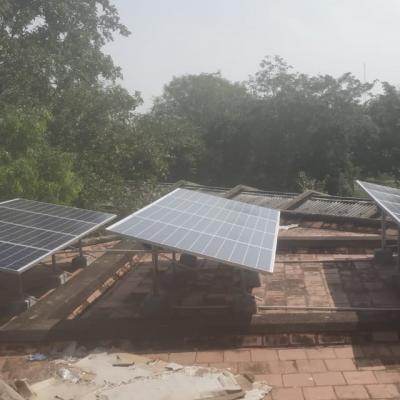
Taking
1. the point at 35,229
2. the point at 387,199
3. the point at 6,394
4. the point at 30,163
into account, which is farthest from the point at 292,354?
the point at 30,163

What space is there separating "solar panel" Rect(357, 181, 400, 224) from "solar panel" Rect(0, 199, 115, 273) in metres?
4.97

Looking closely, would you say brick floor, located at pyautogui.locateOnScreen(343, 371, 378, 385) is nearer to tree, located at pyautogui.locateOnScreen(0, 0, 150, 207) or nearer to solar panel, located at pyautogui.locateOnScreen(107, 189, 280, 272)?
solar panel, located at pyautogui.locateOnScreen(107, 189, 280, 272)

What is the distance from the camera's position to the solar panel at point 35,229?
7.01 metres

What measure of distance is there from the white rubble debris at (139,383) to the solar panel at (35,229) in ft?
5.64

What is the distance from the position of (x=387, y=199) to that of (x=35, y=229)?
6333mm

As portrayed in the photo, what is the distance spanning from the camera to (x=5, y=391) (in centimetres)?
442

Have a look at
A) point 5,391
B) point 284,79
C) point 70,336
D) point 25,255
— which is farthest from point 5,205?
point 284,79

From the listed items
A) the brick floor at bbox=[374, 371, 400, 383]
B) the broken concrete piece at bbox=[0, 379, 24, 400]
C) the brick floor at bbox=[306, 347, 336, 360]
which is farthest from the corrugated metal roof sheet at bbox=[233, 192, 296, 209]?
the broken concrete piece at bbox=[0, 379, 24, 400]

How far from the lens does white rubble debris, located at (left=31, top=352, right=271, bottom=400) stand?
16.3 feet

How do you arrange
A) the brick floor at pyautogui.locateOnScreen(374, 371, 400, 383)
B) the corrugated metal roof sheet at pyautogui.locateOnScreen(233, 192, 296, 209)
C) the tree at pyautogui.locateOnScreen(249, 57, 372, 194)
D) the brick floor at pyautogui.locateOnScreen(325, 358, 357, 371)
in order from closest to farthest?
the brick floor at pyautogui.locateOnScreen(374, 371, 400, 383) < the brick floor at pyautogui.locateOnScreen(325, 358, 357, 371) < the corrugated metal roof sheet at pyautogui.locateOnScreen(233, 192, 296, 209) < the tree at pyautogui.locateOnScreen(249, 57, 372, 194)

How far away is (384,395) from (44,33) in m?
18.2

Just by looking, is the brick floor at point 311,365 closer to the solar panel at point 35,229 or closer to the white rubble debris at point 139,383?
the white rubble debris at point 139,383

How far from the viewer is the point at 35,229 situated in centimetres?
837

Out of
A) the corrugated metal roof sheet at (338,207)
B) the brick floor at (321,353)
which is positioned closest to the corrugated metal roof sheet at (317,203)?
the corrugated metal roof sheet at (338,207)
